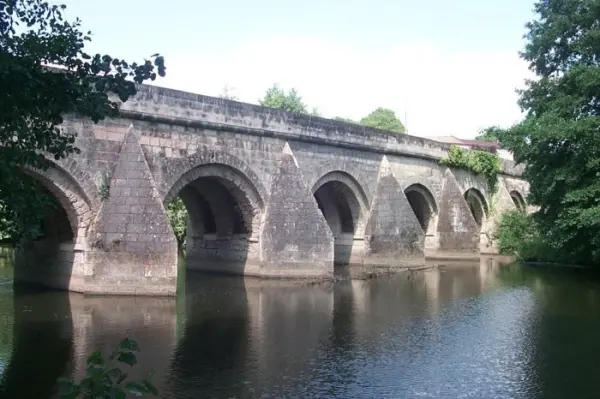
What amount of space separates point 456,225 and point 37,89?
20974mm

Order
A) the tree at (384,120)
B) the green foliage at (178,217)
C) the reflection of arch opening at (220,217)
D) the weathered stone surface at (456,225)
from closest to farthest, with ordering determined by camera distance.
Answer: the reflection of arch opening at (220,217) → the weathered stone surface at (456,225) → the green foliage at (178,217) → the tree at (384,120)

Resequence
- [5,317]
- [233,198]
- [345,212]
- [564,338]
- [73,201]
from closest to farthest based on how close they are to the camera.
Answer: [564,338] → [5,317] → [73,201] → [233,198] → [345,212]

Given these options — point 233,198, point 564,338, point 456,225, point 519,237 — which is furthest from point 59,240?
point 519,237

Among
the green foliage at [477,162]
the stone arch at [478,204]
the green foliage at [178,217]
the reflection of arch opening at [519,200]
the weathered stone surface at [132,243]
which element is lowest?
the weathered stone surface at [132,243]

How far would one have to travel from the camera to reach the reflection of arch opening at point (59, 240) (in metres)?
11.7

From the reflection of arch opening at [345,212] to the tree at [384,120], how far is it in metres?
34.0

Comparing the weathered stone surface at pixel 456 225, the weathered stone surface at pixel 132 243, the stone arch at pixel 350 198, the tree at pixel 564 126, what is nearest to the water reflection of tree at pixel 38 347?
the weathered stone surface at pixel 132 243

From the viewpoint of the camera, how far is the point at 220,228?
17.2m

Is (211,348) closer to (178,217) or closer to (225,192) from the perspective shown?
(225,192)

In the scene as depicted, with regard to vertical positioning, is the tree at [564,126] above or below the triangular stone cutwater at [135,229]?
above

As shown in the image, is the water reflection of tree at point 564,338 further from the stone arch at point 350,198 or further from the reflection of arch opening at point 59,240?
the reflection of arch opening at point 59,240

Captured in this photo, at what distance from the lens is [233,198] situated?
52.1 ft

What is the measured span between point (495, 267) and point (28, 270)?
14.7m

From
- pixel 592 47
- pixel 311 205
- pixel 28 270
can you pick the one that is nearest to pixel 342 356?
pixel 311 205
